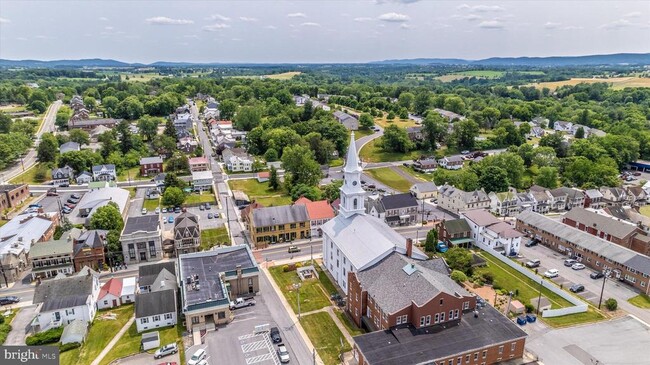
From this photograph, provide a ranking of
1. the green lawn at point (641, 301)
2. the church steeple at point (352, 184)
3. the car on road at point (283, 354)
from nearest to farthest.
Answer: the car on road at point (283, 354)
the green lawn at point (641, 301)
the church steeple at point (352, 184)

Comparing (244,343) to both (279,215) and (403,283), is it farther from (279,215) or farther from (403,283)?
(279,215)

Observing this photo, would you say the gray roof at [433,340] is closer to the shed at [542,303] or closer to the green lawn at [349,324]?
the green lawn at [349,324]

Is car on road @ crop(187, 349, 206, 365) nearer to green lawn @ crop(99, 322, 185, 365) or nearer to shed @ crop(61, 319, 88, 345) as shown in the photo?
green lawn @ crop(99, 322, 185, 365)

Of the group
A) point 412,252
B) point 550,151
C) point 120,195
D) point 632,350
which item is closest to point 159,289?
point 412,252

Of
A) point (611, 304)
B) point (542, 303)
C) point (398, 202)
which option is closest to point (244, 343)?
point (542, 303)

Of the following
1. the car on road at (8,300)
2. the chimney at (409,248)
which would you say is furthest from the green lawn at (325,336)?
the car on road at (8,300)
